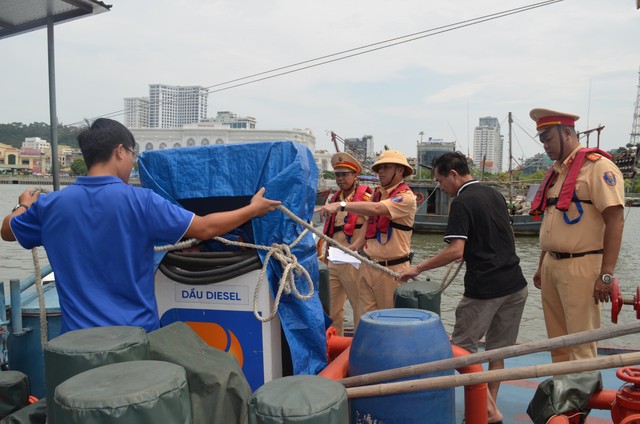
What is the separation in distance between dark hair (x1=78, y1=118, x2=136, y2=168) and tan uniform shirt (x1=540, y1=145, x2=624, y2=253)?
2887mm

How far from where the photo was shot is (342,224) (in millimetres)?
6512

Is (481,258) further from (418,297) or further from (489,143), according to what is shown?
(489,143)

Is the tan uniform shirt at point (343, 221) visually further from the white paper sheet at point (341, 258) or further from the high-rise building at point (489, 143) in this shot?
the high-rise building at point (489, 143)

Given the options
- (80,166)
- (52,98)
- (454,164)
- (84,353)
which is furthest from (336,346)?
(80,166)

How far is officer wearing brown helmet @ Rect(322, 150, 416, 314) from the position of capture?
485 cm

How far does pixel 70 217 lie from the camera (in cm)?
→ 227

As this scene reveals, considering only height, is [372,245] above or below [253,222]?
below

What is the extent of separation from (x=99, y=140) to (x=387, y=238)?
3.09 meters

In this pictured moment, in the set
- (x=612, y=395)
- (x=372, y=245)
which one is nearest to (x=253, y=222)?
(x=612, y=395)

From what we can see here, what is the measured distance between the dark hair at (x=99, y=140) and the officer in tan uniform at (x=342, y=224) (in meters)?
3.40

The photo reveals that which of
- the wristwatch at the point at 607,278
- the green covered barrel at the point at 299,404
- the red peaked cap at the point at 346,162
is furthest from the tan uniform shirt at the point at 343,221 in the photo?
the green covered barrel at the point at 299,404

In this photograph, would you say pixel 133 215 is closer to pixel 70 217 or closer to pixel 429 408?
pixel 70 217

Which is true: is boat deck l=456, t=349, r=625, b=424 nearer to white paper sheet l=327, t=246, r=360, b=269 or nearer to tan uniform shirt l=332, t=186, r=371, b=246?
white paper sheet l=327, t=246, r=360, b=269

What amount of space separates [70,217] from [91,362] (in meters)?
0.75
